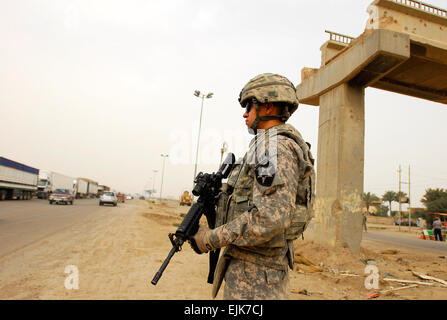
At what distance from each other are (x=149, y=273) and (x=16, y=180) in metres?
27.9

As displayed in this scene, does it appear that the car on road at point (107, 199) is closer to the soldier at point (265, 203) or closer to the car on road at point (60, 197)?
the car on road at point (60, 197)

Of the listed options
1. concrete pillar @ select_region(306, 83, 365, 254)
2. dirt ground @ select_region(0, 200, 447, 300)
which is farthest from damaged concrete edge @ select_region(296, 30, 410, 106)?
dirt ground @ select_region(0, 200, 447, 300)

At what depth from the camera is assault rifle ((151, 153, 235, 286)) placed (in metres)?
1.81

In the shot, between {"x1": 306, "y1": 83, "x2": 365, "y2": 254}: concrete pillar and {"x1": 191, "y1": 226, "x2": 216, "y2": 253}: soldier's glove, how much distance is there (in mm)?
6362

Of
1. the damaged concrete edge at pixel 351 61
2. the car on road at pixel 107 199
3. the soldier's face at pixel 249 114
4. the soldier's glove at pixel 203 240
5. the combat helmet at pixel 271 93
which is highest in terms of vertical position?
the damaged concrete edge at pixel 351 61

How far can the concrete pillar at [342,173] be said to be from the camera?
7.30m

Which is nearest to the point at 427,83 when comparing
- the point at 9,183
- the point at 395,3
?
the point at 395,3

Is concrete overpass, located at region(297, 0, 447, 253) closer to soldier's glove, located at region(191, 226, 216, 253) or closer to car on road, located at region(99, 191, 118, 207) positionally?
soldier's glove, located at region(191, 226, 216, 253)

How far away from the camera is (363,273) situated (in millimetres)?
6070

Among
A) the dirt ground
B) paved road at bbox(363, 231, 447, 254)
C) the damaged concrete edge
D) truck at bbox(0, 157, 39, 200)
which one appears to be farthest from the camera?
truck at bbox(0, 157, 39, 200)

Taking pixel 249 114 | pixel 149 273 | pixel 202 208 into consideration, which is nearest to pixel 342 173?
pixel 149 273

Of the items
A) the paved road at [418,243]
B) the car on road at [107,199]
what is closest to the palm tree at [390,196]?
the paved road at [418,243]

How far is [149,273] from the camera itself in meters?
5.15
